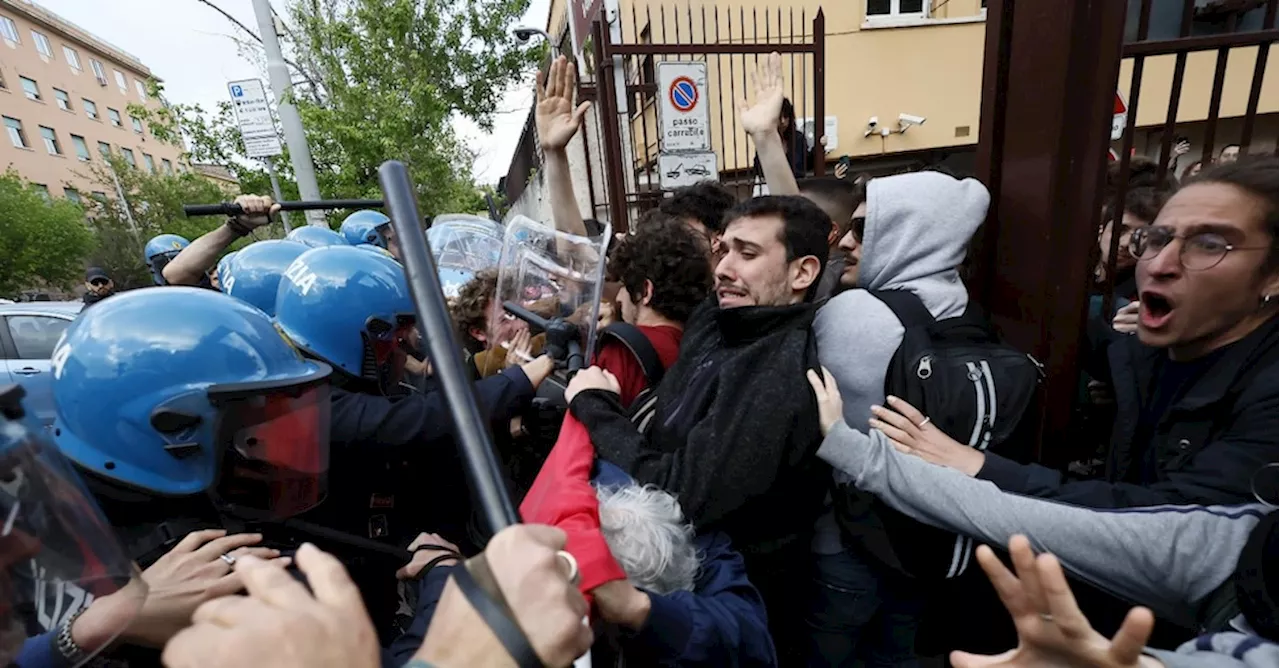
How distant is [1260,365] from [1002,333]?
0.80 meters

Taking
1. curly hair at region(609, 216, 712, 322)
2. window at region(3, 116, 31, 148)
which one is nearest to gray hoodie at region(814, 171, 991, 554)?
curly hair at region(609, 216, 712, 322)

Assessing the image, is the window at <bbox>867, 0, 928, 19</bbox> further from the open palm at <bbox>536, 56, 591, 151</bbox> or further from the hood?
the hood

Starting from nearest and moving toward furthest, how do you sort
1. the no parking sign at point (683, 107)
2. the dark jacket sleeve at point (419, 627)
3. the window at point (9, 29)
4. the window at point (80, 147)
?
1. the dark jacket sleeve at point (419, 627)
2. the no parking sign at point (683, 107)
3. the window at point (9, 29)
4. the window at point (80, 147)

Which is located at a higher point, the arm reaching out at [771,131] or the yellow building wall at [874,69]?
the yellow building wall at [874,69]

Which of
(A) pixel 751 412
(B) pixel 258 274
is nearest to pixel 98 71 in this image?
(B) pixel 258 274

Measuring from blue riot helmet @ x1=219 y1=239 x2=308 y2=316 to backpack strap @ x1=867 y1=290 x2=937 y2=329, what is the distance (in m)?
3.74

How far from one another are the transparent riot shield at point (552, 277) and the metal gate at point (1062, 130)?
1.45 meters

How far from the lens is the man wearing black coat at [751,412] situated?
4.69ft

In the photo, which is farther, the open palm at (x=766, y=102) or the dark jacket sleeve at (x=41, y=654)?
the open palm at (x=766, y=102)

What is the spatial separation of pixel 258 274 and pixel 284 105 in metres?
4.89

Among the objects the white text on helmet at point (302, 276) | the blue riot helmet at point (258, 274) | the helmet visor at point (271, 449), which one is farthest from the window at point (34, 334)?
the helmet visor at point (271, 449)

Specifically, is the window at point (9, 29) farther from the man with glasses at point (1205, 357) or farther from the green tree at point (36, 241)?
the man with glasses at point (1205, 357)

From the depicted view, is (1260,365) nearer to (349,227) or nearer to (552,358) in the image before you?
(552,358)

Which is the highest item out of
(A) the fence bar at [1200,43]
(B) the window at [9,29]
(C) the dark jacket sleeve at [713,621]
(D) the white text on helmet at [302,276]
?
(B) the window at [9,29]
